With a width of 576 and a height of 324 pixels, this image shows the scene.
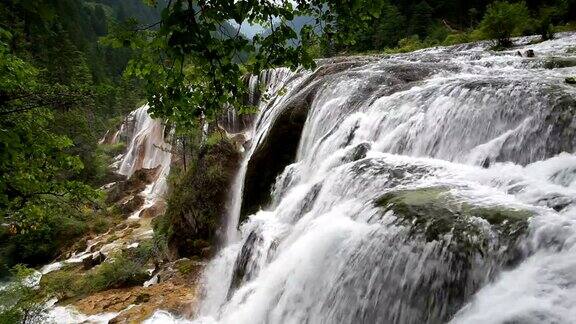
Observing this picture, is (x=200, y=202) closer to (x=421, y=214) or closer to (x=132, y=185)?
(x=421, y=214)

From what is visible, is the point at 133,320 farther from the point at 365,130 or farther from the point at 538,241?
the point at 538,241

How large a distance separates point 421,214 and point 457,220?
1.38 feet

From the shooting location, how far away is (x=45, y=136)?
22.6 feet

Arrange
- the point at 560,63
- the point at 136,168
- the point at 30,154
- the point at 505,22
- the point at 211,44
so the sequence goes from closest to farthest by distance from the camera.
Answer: the point at 211,44 < the point at 30,154 < the point at 560,63 < the point at 505,22 < the point at 136,168

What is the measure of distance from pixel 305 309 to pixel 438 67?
9082 mm

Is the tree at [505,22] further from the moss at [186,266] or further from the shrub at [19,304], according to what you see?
the shrub at [19,304]

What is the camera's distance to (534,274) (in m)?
3.40

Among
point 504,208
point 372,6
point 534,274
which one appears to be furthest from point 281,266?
point 372,6

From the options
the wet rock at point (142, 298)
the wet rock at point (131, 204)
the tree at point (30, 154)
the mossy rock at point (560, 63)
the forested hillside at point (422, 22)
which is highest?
the forested hillside at point (422, 22)

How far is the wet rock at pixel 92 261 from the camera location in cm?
1456

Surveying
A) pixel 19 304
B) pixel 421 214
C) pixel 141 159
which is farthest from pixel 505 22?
pixel 141 159

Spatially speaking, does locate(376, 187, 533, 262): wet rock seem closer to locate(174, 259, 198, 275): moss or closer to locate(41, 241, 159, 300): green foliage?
locate(174, 259, 198, 275): moss

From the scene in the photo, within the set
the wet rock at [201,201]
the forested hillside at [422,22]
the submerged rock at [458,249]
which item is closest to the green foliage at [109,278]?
the wet rock at [201,201]

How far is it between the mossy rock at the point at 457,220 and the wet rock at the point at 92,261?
12.7 meters
